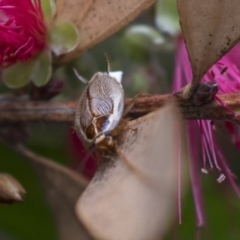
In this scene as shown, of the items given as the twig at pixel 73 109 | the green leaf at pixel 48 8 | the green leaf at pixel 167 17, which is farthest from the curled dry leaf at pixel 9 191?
the green leaf at pixel 167 17

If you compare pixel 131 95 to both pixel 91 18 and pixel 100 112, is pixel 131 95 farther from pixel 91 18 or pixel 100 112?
pixel 100 112

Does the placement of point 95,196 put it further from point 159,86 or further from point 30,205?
point 30,205

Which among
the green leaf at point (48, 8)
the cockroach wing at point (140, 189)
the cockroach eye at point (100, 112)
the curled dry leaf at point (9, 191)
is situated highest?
the green leaf at point (48, 8)

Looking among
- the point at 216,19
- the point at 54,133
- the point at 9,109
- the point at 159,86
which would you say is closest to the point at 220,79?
the point at 216,19

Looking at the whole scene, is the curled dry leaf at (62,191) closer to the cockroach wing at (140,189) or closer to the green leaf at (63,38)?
the green leaf at (63,38)

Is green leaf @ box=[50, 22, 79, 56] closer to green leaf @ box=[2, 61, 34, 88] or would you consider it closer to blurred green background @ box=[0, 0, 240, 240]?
green leaf @ box=[2, 61, 34, 88]

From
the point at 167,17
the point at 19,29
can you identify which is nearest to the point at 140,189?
the point at 19,29
